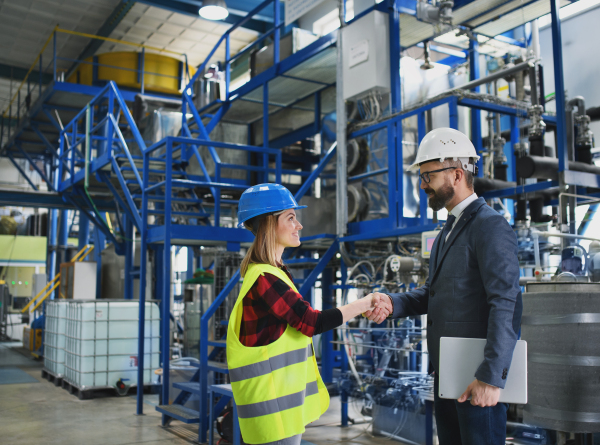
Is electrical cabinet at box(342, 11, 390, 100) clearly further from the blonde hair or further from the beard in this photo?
the blonde hair

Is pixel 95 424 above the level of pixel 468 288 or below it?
below

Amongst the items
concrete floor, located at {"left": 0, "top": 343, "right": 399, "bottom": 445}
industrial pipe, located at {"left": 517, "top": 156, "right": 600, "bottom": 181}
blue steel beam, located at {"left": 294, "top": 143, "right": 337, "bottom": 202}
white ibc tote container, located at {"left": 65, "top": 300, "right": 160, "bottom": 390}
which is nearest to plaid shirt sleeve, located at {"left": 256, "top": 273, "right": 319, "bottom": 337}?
industrial pipe, located at {"left": 517, "top": 156, "right": 600, "bottom": 181}

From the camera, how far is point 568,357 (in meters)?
3.80

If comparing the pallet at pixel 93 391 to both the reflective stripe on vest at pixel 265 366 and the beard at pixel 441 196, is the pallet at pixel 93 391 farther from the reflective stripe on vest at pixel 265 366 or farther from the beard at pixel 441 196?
the beard at pixel 441 196

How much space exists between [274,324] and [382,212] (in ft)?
14.9

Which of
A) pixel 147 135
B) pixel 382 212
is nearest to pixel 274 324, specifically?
pixel 382 212

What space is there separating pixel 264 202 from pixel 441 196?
2.70 ft

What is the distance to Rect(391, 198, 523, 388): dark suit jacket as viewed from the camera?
2314 mm

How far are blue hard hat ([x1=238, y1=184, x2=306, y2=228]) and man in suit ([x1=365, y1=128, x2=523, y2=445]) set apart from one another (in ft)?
2.21

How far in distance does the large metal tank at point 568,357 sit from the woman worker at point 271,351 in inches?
74.6

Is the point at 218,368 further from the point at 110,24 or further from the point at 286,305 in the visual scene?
the point at 110,24

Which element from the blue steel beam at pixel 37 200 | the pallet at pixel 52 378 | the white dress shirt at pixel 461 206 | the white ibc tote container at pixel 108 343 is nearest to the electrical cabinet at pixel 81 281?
the blue steel beam at pixel 37 200

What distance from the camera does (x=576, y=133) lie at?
638cm

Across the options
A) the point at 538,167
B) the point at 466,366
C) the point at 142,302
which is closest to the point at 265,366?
the point at 466,366
